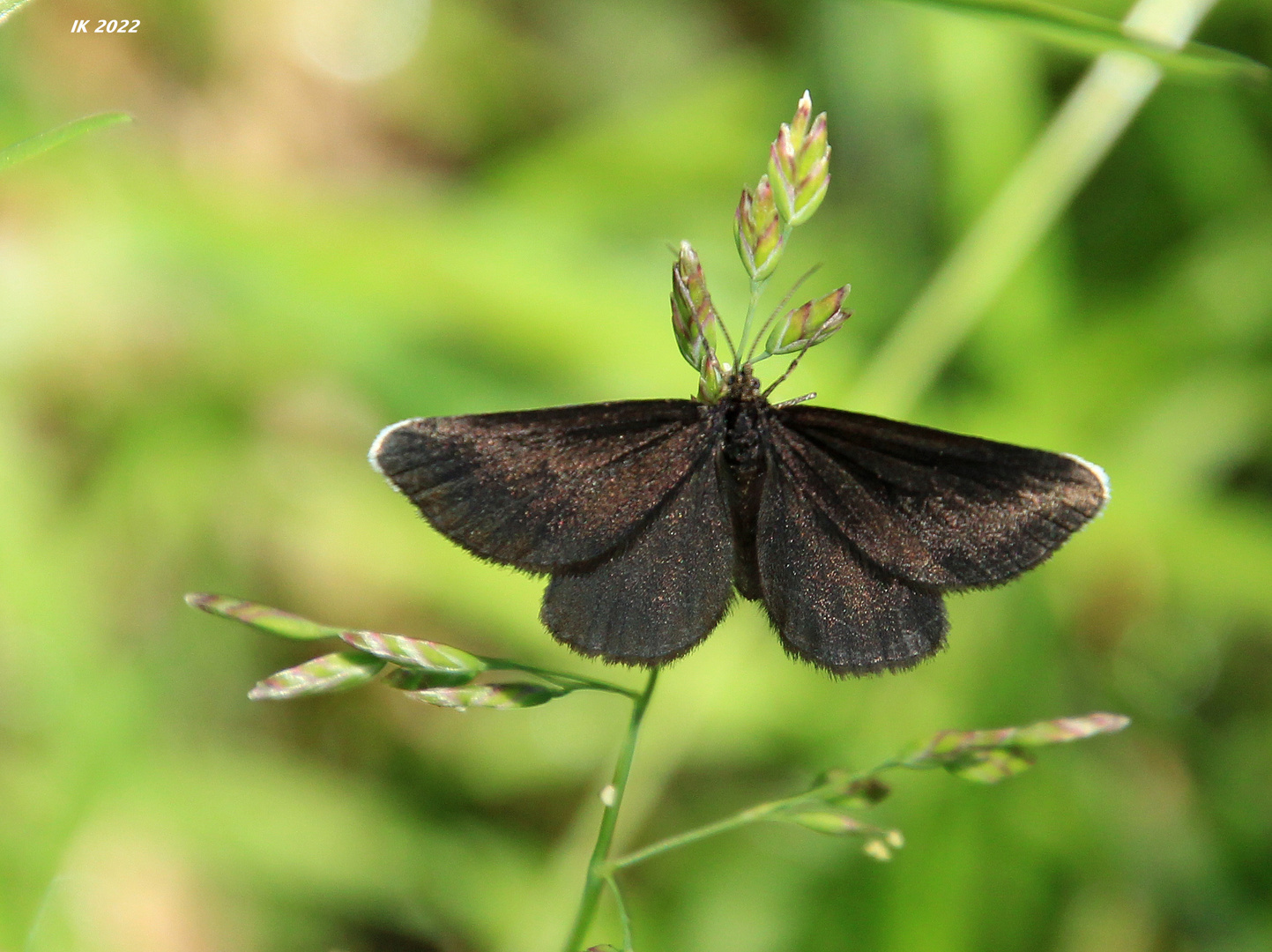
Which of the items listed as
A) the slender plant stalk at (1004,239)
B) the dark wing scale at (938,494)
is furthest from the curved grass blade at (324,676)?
the slender plant stalk at (1004,239)

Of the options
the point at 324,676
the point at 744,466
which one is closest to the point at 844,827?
the point at 744,466

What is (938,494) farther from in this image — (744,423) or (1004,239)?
(1004,239)

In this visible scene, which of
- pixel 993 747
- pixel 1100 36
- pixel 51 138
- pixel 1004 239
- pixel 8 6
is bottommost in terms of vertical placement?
pixel 993 747

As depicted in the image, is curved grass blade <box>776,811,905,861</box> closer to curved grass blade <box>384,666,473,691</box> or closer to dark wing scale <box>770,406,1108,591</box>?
dark wing scale <box>770,406,1108,591</box>

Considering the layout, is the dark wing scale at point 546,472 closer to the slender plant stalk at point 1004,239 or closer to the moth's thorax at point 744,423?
the moth's thorax at point 744,423

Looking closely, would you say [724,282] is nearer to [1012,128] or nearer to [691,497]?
[1012,128]
